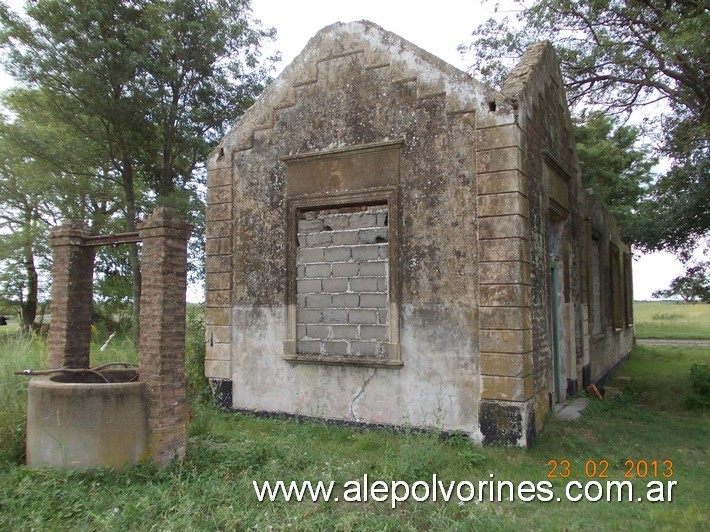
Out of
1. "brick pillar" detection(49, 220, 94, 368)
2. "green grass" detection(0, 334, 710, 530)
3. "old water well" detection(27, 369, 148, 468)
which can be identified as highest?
"brick pillar" detection(49, 220, 94, 368)

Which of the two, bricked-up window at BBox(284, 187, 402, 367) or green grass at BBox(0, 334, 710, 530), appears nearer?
green grass at BBox(0, 334, 710, 530)

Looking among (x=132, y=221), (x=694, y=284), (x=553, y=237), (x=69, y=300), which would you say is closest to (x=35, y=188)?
(x=132, y=221)

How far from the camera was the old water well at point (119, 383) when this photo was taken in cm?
508

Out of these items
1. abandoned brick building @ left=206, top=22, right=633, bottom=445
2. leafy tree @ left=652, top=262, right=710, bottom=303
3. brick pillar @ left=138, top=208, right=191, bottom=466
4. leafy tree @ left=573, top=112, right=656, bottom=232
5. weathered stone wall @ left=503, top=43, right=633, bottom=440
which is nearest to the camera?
brick pillar @ left=138, top=208, right=191, bottom=466

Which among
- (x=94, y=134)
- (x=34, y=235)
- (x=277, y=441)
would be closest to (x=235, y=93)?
(x=94, y=134)

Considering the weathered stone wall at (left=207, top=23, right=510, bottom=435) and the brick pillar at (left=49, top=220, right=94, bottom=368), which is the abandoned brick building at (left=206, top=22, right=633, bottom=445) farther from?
the brick pillar at (left=49, top=220, right=94, bottom=368)

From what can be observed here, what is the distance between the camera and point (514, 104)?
6617 mm

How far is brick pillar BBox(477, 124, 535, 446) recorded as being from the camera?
6266 millimetres

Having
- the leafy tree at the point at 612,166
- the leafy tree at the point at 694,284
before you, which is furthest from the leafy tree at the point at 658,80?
the leafy tree at the point at 612,166

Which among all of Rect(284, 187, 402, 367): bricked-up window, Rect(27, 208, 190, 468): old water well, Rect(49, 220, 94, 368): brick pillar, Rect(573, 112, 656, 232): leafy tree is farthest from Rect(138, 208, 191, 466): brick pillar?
Rect(573, 112, 656, 232): leafy tree

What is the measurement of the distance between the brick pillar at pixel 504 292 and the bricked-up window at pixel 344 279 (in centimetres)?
119

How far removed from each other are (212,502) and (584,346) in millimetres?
7779

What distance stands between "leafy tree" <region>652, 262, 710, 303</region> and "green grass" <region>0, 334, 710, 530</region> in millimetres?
6419

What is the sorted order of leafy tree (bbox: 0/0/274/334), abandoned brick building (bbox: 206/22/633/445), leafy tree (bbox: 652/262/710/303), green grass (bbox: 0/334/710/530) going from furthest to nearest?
leafy tree (bbox: 0/0/274/334), leafy tree (bbox: 652/262/710/303), abandoned brick building (bbox: 206/22/633/445), green grass (bbox: 0/334/710/530)
